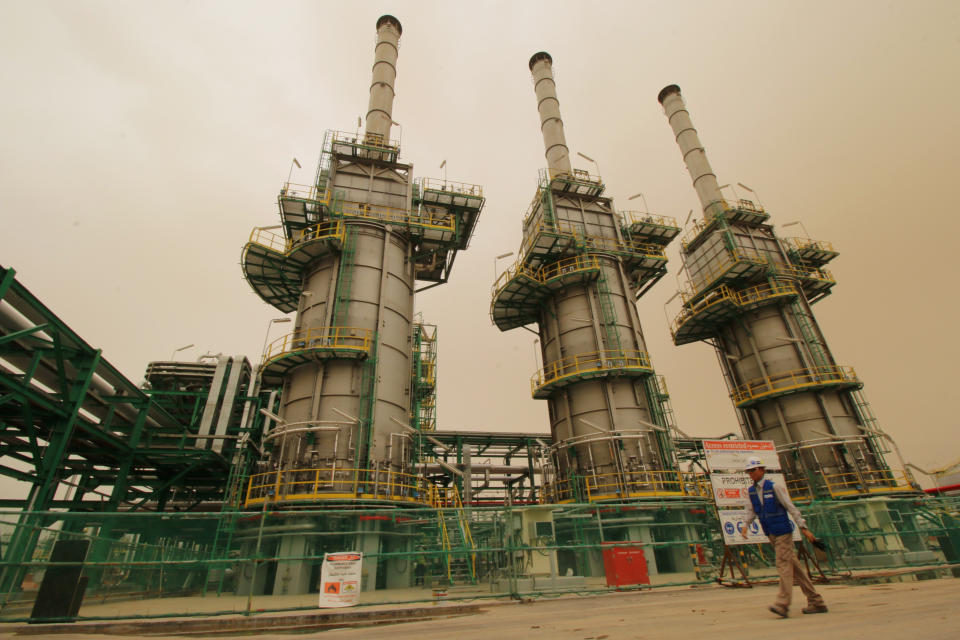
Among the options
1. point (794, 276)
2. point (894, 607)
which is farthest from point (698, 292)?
point (894, 607)

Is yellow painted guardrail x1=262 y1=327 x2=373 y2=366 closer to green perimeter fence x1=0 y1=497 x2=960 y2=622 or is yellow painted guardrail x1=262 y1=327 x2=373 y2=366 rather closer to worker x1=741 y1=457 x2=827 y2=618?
green perimeter fence x1=0 y1=497 x2=960 y2=622

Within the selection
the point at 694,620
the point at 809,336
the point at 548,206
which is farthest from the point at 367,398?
the point at 809,336

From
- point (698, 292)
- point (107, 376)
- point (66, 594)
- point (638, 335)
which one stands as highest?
point (698, 292)

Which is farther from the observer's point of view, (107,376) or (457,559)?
(107,376)

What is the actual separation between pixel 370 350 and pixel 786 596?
1662cm

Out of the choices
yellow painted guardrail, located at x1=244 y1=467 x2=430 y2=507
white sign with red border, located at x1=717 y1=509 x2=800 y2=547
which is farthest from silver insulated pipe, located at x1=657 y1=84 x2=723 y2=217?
yellow painted guardrail, located at x1=244 y1=467 x2=430 y2=507

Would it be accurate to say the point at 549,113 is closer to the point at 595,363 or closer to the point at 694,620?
the point at 595,363

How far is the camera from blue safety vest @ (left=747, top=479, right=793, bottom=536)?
613 cm

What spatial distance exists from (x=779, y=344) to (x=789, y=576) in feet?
87.3

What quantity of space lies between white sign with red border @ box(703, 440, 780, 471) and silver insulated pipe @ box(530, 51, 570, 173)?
77.9ft

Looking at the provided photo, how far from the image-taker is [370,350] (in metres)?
19.6

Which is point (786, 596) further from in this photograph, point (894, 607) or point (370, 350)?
point (370, 350)

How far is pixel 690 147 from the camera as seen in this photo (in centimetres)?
3881

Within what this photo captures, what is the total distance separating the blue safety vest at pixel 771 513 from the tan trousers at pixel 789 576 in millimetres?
101
